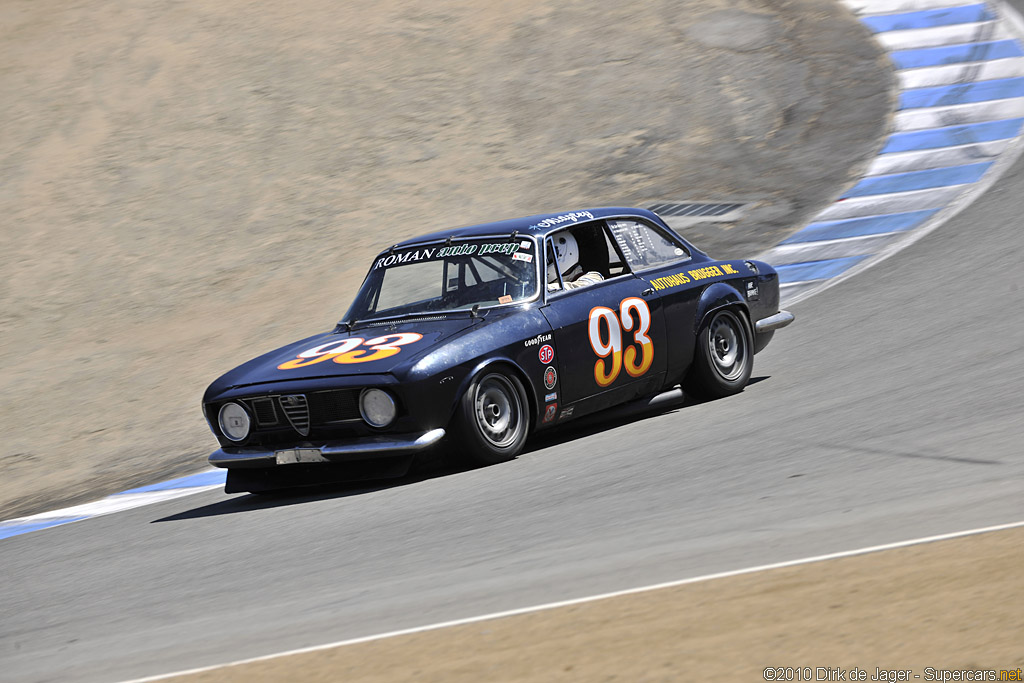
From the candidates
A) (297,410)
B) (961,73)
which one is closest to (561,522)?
(297,410)

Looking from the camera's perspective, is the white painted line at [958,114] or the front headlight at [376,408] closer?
the front headlight at [376,408]

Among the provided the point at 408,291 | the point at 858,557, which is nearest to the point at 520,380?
the point at 408,291

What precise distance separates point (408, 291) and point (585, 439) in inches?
58.0

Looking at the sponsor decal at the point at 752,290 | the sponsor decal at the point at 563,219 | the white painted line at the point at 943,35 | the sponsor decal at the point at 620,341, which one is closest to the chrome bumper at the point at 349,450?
the sponsor decal at the point at 620,341

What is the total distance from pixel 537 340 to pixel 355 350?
1028 mm

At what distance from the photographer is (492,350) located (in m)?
6.75

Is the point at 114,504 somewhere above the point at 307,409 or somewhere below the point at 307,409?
below

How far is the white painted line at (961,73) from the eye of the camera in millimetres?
17484

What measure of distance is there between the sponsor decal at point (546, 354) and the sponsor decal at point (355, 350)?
2.26 feet

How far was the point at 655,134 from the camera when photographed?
1691 centimetres

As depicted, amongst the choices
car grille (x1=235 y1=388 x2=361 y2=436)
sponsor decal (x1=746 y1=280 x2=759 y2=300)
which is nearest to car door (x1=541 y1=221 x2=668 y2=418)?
sponsor decal (x1=746 y1=280 x2=759 y2=300)

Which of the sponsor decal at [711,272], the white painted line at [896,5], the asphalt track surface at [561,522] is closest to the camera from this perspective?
the asphalt track surface at [561,522]

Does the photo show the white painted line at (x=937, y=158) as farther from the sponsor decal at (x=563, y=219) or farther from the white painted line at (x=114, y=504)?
the white painted line at (x=114, y=504)

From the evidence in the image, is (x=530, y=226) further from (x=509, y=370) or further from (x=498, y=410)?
(x=498, y=410)
